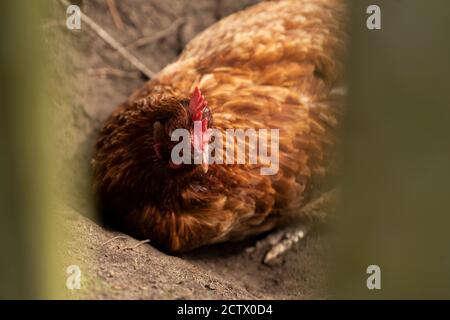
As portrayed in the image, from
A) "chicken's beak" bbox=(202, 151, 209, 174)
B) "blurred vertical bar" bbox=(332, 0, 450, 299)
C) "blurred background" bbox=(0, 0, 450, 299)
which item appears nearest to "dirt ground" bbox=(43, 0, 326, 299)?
"blurred background" bbox=(0, 0, 450, 299)

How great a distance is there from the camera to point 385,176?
654 mm

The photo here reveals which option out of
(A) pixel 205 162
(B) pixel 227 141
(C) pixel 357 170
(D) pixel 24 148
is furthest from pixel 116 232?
(C) pixel 357 170

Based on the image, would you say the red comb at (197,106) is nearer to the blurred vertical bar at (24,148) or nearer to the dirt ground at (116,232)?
the dirt ground at (116,232)

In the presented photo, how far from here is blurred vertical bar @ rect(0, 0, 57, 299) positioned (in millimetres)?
798

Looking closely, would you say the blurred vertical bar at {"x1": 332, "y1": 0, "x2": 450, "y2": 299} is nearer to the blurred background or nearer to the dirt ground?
the blurred background

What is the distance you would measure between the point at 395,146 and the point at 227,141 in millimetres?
1286

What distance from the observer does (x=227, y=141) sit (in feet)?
6.26

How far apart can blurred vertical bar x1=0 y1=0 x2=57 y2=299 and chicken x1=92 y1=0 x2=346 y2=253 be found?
86 cm

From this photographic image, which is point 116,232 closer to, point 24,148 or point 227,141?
point 227,141

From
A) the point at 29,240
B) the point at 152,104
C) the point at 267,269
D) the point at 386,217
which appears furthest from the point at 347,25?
the point at 267,269

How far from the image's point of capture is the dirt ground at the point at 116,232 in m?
1.14

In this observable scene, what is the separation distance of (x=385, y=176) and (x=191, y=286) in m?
0.81

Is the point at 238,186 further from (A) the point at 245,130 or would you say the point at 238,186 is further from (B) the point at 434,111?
(B) the point at 434,111

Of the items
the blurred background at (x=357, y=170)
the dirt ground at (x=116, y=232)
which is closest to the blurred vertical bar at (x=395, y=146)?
the blurred background at (x=357, y=170)
